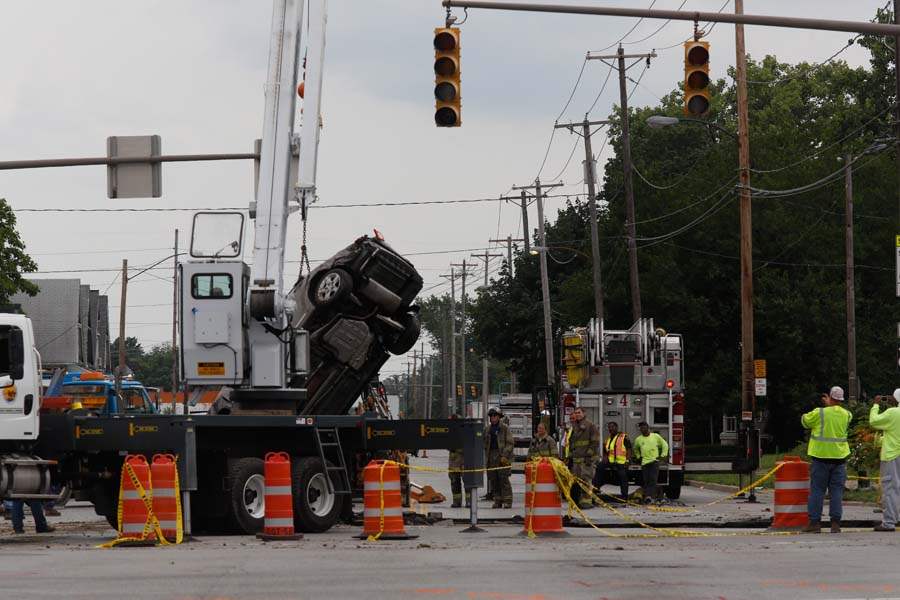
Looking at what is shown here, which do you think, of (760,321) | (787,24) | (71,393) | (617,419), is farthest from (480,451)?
(760,321)

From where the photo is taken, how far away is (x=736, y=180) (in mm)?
56156

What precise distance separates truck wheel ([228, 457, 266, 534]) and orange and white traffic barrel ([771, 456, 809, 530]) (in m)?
6.75

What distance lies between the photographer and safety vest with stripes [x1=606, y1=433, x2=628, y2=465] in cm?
2955

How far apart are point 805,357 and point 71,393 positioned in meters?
28.3

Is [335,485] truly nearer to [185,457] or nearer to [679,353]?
[185,457]

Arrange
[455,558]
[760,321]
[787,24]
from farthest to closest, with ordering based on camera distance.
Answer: [760,321] < [787,24] < [455,558]

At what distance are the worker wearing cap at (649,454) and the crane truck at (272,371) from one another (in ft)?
22.0

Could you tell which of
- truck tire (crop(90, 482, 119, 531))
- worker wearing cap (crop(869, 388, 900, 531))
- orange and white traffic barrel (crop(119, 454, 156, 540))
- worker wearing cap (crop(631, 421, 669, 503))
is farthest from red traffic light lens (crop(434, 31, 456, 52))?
worker wearing cap (crop(631, 421, 669, 503))

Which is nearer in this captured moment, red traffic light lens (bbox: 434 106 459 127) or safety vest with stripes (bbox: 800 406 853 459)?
red traffic light lens (bbox: 434 106 459 127)

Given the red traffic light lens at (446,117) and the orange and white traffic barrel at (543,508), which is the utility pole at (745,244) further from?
the red traffic light lens at (446,117)

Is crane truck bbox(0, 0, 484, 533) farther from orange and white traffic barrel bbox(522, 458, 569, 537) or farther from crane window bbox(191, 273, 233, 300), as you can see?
orange and white traffic barrel bbox(522, 458, 569, 537)

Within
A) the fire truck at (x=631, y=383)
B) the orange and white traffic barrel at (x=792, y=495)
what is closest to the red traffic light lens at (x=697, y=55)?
the orange and white traffic barrel at (x=792, y=495)

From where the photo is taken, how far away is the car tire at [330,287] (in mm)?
23422

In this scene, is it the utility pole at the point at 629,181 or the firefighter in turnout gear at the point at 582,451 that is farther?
the utility pole at the point at 629,181
